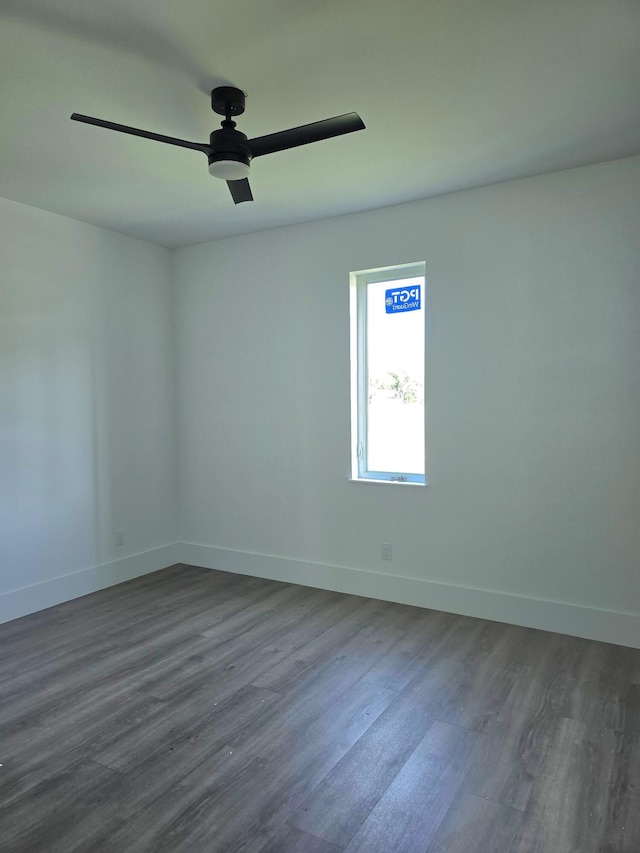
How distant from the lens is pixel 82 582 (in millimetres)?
4012

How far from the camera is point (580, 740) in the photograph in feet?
7.38

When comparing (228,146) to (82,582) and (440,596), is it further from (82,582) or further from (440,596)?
(82,582)

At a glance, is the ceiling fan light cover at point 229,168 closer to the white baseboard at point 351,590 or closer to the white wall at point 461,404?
the white wall at point 461,404

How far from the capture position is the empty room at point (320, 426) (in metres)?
1.93

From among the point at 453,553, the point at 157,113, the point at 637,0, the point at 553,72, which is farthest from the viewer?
the point at 453,553

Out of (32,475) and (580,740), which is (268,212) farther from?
(580,740)

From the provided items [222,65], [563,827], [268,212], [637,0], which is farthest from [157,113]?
[563,827]

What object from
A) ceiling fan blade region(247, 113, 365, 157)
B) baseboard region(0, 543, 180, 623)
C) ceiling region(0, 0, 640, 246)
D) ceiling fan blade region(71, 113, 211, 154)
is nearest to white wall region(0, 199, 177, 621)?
baseboard region(0, 543, 180, 623)

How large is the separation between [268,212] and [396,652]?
288 centimetres

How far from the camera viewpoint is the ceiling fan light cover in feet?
7.14

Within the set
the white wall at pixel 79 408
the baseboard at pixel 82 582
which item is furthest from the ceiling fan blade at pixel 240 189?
the baseboard at pixel 82 582

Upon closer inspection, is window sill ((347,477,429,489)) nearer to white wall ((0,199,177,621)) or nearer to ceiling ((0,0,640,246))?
white wall ((0,199,177,621))

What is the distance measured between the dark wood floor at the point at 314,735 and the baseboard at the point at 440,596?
0.12m

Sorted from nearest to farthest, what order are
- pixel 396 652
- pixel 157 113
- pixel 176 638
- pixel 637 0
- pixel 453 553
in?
pixel 637 0 → pixel 157 113 → pixel 396 652 → pixel 176 638 → pixel 453 553
